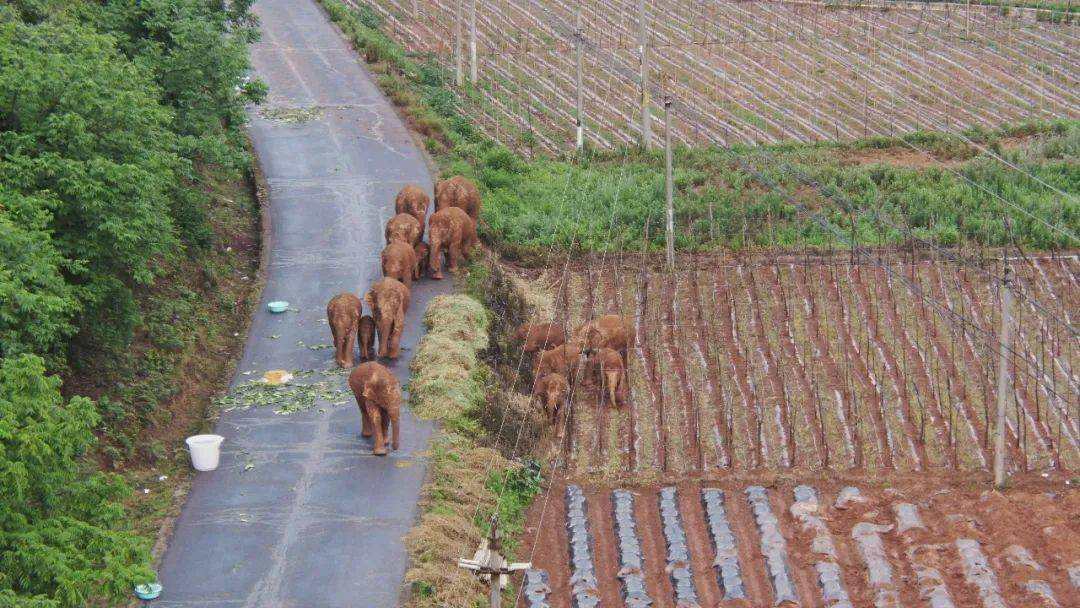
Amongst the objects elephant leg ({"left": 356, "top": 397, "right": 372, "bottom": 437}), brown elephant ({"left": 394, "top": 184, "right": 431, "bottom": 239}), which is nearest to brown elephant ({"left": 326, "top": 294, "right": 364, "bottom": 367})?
elephant leg ({"left": 356, "top": 397, "right": 372, "bottom": 437})

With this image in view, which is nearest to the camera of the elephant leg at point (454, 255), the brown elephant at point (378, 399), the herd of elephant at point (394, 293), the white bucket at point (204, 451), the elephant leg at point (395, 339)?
the white bucket at point (204, 451)

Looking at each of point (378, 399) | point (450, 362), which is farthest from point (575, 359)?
point (378, 399)

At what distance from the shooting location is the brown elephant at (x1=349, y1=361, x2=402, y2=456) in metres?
20.7

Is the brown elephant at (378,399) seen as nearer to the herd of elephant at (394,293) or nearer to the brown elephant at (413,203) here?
the herd of elephant at (394,293)

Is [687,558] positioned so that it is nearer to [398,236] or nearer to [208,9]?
[398,236]

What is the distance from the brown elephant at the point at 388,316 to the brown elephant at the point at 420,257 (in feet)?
11.1

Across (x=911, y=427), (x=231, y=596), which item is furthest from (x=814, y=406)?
(x=231, y=596)

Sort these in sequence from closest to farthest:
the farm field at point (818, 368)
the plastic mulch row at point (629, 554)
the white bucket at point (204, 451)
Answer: the plastic mulch row at point (629, 554) → the white bucket at point (204, 451) → the farm field at point (818, 368)

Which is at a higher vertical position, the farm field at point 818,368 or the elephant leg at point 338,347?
the elephant leg at point 338,347

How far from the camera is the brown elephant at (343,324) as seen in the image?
2370 cm

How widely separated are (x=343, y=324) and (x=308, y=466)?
3724mm

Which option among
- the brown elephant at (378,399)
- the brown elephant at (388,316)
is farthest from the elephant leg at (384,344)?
the brown elephant at (378,399)

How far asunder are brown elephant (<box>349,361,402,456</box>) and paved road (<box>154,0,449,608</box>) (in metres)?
0.30

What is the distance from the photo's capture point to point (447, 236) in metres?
28.1
